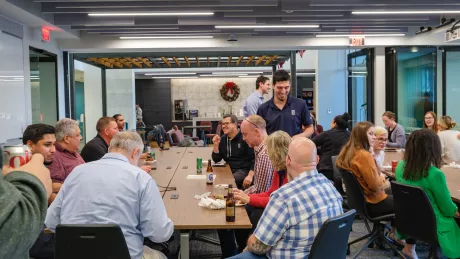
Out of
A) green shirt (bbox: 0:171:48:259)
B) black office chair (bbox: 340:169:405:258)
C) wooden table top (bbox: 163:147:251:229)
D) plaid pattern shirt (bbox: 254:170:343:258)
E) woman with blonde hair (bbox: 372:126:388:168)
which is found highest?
green shirt (bbox: 0:171:48:259)

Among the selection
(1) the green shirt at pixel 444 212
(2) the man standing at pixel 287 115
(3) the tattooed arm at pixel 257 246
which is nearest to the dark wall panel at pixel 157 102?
(2) the man standing at pixel 287 115

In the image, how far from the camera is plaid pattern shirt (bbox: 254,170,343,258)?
98.3 inches

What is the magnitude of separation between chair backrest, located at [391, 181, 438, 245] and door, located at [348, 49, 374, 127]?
294 inches

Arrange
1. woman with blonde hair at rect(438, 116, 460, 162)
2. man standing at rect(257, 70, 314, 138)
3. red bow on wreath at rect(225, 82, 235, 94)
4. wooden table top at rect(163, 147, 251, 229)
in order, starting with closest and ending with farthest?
wooden table top at rect(163, 147, 251, 229)
man standing at rect(257, 70, 314, 138)
woman with blonde hair at rect(438, 116, 460, 162)
red bow on wreath at rect(225, 82, 235, 94)

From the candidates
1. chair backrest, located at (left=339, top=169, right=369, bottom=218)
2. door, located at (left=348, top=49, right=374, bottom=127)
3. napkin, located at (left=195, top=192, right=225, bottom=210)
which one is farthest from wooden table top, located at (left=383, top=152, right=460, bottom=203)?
door, located at (left=348, top=49, right=374, bottom=127)

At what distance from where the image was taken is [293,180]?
261cm

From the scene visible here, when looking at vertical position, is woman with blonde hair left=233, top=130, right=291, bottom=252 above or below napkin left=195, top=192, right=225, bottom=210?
above

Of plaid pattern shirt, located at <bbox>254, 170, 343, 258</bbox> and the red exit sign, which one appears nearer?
plaid pattern shirt, located at <bbox>254, 170, 343, 258</bbox>

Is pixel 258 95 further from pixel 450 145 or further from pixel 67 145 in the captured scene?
pixel 67 145

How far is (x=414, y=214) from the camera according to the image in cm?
366

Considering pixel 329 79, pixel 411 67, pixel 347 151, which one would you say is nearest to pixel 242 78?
pixel 329 79

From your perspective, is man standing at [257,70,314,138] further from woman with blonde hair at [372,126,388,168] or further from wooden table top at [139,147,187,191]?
wooden table top at [139,147,187,191]

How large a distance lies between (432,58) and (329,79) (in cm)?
536

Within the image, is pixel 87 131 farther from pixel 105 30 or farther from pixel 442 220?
pixel 442 220
